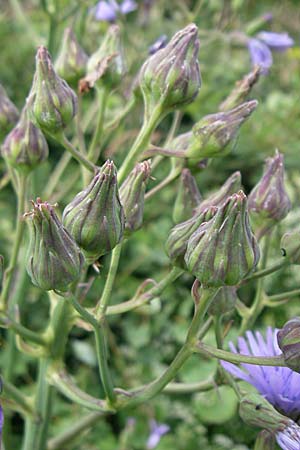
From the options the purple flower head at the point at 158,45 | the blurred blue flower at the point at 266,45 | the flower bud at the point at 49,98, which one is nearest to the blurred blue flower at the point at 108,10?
the blurred blue flower at the point at 266,45

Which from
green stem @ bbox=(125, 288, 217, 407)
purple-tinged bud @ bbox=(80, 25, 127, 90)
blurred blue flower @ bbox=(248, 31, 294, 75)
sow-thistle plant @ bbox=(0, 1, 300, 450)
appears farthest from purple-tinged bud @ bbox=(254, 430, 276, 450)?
blurred blue flower @ bbox=(248, 31, 294, 75)

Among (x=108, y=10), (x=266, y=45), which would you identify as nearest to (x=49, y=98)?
(x=108, y=10)

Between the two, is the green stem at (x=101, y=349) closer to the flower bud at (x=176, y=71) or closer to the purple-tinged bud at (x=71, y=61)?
the flower bud at (x=176, y=71)

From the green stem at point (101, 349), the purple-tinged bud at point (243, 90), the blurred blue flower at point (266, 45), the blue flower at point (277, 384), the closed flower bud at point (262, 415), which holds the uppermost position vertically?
the purple-tinged bud at point (243, 90)

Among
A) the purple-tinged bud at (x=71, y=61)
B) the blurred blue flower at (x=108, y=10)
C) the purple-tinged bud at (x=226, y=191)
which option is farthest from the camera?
the blurred blue flower at (x=108, y=10)

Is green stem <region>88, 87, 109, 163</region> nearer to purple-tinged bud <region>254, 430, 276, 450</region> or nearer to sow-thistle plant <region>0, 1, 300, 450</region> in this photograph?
sow-thistle plant <region>0, 1, 300, 450</region>

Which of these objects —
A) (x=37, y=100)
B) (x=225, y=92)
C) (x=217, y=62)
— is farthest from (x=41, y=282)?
(x=217, y=62)

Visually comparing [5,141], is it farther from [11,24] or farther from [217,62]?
[11,24]
